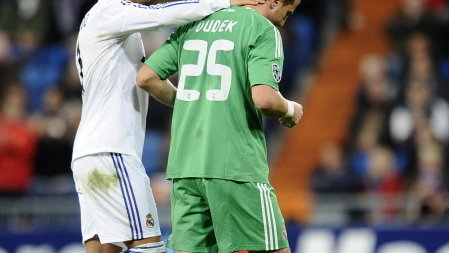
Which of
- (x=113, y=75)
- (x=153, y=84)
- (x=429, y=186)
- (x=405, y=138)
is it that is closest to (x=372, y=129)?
(x=405, y=138)

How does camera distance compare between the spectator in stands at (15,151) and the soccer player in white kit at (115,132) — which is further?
the spectator in stands at (15,151)

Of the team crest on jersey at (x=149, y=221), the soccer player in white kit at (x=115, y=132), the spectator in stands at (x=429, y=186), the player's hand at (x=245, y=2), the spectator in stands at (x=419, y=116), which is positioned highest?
the player's hand at (x=245, y=2)

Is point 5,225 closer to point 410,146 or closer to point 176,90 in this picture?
point 410,146

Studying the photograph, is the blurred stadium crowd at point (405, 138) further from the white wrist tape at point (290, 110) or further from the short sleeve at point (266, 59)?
the short sleeve at point (266, 59)

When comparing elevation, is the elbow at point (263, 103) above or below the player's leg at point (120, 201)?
above

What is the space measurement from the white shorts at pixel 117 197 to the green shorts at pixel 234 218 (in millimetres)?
392

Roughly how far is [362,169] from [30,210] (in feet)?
11.7

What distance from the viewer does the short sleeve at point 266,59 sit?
502 centimetres

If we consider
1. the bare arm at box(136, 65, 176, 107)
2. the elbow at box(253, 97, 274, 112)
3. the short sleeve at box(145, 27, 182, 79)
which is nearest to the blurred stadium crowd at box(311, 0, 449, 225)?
the bare arm at box(136, 65, 176, 107)

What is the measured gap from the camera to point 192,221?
5.22m

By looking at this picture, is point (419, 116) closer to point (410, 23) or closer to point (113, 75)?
point (410, 23)

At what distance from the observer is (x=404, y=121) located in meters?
10.9

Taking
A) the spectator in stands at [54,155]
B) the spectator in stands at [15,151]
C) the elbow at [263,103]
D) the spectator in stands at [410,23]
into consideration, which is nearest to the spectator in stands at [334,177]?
the spectator in stands at [410,23]

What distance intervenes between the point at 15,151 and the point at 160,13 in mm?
5867
